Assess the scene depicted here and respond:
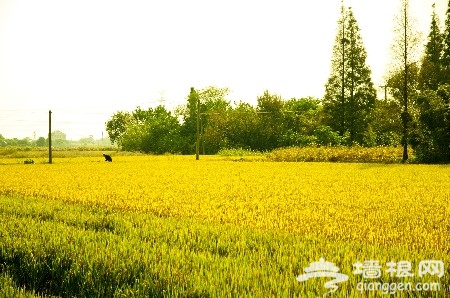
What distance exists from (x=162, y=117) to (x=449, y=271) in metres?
65.1

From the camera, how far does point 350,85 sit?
3966 cm

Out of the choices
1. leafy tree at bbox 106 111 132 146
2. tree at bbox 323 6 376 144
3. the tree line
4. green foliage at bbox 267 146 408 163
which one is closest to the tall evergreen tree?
the tree line

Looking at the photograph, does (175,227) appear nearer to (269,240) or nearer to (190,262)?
(269,240)

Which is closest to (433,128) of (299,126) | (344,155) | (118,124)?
(344,155)

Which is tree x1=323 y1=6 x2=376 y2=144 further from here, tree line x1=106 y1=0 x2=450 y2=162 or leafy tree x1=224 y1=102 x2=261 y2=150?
leafy tree x1=224 y1=102 x2=261 y2=150

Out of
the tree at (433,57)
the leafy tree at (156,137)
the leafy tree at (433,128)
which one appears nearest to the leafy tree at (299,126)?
the tree at (433,57)

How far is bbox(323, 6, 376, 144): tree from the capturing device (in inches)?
1555

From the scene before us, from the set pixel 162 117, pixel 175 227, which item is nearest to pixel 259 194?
pixel 175 227

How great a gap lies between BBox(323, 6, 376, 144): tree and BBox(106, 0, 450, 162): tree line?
10cm

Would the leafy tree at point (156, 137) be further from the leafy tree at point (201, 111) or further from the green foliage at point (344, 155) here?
the green foliage at point (344, 155)

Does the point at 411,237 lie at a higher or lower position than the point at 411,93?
lower

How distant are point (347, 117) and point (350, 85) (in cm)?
348

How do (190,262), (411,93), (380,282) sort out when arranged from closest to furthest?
(380,282) → (190,262) → (411,93)

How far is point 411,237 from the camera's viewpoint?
527cm
